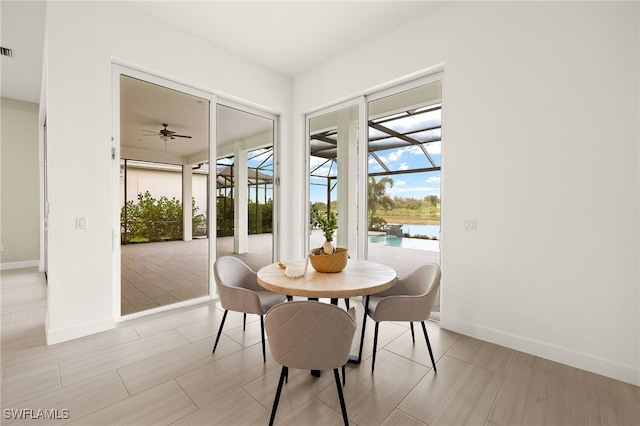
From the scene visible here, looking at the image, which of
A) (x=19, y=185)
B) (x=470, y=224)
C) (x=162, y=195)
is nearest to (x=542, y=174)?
(x=470, y=224)

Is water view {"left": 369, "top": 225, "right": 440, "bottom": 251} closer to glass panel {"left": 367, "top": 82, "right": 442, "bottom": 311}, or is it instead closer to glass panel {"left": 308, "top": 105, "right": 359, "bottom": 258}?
glass panel {"left": 367, "top": 82, "right": 442, "bottom": 311}

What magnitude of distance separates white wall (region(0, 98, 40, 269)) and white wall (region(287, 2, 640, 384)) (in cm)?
716

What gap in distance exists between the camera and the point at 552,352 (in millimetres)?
2295

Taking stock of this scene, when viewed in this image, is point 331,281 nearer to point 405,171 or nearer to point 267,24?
point 405,171

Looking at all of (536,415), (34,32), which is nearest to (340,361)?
(536,415)

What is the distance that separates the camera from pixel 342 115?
405 cm

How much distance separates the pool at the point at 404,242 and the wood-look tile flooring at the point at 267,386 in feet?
3.35

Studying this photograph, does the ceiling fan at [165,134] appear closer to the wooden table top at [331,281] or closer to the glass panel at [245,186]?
the glass panel at [245,186]

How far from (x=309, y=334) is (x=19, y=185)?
7134 millimetres

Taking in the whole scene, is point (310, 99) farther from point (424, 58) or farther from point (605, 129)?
point (605, 129)

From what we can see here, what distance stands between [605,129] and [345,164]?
2564 mm

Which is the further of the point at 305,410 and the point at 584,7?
the point at 584,7

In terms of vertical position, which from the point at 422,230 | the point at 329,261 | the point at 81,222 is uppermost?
the point at 81,222

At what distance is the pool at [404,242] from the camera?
3.34 metres
